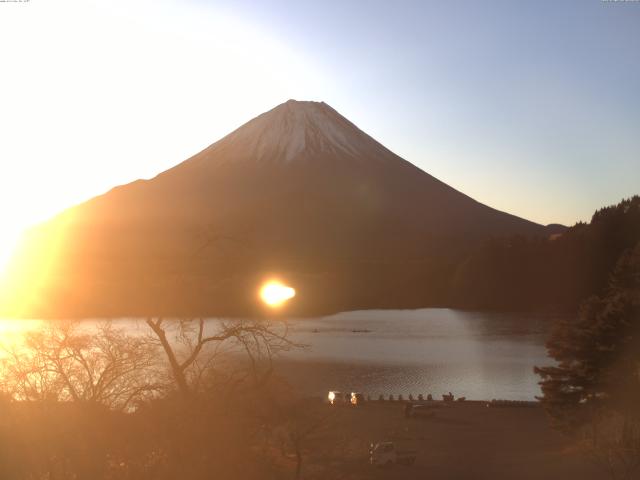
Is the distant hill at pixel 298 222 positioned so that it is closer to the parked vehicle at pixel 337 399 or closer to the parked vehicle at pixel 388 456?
the parked vehicle at pixel 337 399

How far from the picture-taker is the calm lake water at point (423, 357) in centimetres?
2348

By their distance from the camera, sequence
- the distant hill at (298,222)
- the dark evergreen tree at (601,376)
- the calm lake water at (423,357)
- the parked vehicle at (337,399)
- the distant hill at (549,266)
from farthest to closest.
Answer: the distant hill at (298,222) → the distant hill at (549,266) → the calm lake water at (423,357) → the parked vehicle at (337,399) → the dark evergreen tree at (601,376)

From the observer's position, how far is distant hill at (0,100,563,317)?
69375 mm

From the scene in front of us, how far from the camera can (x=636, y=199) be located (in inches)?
2245

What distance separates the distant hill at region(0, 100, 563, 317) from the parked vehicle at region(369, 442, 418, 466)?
36699mm

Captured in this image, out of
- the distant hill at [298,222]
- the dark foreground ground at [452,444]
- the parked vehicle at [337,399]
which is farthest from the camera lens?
the distant hill at [298,222]

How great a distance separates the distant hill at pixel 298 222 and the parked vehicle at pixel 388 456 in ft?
120

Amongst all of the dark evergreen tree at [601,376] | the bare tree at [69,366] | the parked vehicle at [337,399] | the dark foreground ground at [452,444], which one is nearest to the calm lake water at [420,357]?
the parked vehicle at [337,399]

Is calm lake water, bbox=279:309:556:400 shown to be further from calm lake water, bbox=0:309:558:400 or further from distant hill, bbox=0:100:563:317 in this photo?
distant hill, bbox=0:100:563:317

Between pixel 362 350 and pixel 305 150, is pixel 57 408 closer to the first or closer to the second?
pixel 362 350

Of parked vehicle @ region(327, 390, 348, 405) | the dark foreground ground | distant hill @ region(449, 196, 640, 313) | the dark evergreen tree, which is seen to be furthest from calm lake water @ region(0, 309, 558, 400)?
distant hill @ region(449, 196, 640, 313)

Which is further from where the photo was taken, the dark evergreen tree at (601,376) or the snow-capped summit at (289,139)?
the snow-capped summit at (289,139)

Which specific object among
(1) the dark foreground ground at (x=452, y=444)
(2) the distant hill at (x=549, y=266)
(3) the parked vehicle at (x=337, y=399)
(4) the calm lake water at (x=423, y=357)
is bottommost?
(1) the dark foreground ground at (x=452, y=444)

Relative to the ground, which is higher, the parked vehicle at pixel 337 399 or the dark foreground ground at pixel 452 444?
the parked vehicle at pixel 337 399
